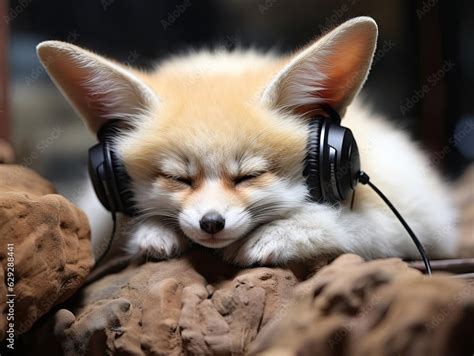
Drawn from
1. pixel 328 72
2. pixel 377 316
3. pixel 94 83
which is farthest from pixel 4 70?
pixel 377 316

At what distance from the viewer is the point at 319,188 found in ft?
4.28

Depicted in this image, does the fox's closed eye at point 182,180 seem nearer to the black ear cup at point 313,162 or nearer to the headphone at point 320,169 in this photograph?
the headphone at point 320,169

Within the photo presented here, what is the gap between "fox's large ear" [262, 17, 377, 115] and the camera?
4.10 feet

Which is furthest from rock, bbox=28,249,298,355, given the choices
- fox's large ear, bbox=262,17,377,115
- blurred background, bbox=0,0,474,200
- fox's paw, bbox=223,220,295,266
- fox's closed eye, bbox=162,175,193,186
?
blurred background, bbox=0,0,474,200

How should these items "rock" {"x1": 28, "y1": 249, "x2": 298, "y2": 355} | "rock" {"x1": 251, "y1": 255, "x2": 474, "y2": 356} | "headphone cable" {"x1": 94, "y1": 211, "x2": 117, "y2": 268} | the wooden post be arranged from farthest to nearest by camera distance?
the wooden post < "headphone cable" {"x1": 94, "y1": 211, "x2": 117, "y2": 268} < "rock" {"x1": 28, "y1": 249, "x2": 298, "y2": 355} < "rock" {"x1": 251, "y1": 255, "x2": 474, "y2": 356}

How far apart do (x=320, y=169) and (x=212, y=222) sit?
266mm

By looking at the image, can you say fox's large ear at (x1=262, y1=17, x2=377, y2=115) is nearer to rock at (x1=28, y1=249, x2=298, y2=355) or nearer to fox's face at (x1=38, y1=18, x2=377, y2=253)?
fox's face at (x1=38, y1=18, x2=377, y2=253)

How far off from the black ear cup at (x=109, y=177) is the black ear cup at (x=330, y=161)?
44cm

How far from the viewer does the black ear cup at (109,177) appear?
136cm

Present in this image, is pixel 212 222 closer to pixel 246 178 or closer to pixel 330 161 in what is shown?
pixel 246 178

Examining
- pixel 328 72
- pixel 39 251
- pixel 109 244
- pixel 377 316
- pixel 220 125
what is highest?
pixel 328 72

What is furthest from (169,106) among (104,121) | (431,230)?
(431,230)

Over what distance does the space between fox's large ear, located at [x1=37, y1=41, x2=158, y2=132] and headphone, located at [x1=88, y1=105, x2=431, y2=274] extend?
5cm

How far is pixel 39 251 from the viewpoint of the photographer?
117 centimetres
